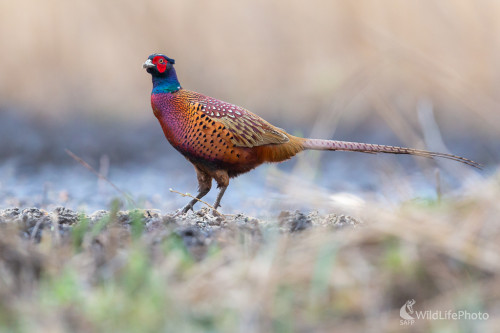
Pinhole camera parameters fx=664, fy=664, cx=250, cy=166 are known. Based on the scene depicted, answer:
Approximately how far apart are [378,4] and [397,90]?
1659 mm

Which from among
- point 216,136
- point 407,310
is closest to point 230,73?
point 216,136

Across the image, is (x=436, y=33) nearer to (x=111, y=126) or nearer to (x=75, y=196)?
(x=111, y=126)

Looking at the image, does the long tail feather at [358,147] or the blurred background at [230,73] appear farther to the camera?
the blurred background at [230,73]

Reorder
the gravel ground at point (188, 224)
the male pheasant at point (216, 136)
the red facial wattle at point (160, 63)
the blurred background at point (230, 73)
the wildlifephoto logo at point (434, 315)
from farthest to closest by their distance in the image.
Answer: the blurred background at point (230, 73), the red facial wattle at point (160, 63), the male pheasant at point (216, 136), the gravel ground at point (188, 224), the wildlifephoto logo at point (434, 315)

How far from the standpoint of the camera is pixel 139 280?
2922 millimetres

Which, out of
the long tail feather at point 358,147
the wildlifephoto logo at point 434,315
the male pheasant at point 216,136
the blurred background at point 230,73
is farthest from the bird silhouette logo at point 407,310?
the blurred background at point 230,73

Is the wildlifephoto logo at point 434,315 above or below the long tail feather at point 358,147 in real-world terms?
above

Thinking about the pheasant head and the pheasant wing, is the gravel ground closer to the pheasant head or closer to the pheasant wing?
the pheasant wing

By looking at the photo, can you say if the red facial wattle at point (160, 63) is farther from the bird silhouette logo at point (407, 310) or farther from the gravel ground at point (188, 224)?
the bird silhouette logo at point (407, 310)

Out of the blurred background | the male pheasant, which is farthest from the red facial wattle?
the blurred background

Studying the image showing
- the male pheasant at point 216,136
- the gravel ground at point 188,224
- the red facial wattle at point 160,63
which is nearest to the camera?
the gravel ground at point 188,224

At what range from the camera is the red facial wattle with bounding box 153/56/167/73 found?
5.70 m

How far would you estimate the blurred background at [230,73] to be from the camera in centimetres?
986

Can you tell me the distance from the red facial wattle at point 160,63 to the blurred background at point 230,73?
3467 millimetres
